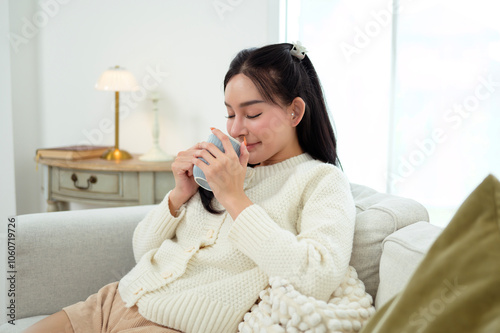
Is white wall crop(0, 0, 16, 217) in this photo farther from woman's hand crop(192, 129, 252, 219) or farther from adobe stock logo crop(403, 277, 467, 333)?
adobe stock logo crop(403, 277, 467, 333)

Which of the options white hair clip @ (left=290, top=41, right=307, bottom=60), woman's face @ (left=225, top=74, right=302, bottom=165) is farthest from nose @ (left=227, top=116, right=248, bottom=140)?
white hair clip @ (left=290, top=41, right=307, bottom=60)

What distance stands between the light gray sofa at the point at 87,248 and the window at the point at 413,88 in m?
1.38

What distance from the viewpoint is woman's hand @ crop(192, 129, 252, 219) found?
3.33 ft

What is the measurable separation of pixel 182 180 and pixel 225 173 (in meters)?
0.23

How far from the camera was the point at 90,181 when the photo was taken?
8.11ft

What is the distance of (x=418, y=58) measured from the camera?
8.48ft

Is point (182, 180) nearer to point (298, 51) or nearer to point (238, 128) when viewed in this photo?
point (238, 128)

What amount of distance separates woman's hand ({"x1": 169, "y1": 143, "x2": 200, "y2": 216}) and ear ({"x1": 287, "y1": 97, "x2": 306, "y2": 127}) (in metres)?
0.27

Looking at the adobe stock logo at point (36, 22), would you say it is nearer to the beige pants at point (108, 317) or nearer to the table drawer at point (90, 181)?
the table drawer at point (90, 181)

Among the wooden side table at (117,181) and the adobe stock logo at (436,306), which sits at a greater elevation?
the adobe stock logo at (436,306)

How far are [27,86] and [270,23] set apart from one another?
1.72 m

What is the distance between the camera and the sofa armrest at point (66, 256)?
1.31 meters

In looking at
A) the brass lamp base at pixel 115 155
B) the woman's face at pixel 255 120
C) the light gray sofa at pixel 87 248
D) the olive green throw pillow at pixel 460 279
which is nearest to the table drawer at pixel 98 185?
the brass lamp base at pixel 115 155

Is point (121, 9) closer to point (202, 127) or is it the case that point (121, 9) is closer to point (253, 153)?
point (202, 127)
